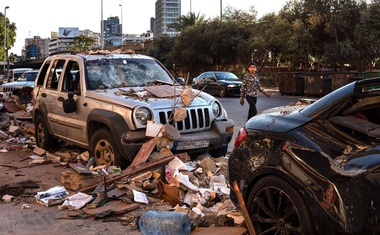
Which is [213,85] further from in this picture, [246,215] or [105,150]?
[246,215]

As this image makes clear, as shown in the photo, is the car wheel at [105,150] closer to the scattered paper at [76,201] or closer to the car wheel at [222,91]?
the scattered paper at [76,201]

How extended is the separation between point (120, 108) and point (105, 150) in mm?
709

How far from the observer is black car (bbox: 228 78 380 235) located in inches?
132

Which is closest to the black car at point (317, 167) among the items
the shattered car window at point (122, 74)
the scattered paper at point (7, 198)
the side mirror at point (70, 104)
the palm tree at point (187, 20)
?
the scattered paper at point (7, 198)

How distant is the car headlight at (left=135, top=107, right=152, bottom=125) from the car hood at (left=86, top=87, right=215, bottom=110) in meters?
0.10

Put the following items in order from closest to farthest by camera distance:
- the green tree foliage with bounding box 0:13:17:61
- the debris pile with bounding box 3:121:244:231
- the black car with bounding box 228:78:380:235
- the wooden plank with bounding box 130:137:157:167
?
the black car with bounding box 228:78:380:235, the debris pile with bounding box 3:121:244:231, the wooden plank with bounding box 130:137:157:167, the green tree foliage with bounding box 0:13:17:61

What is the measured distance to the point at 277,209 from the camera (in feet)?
13.4

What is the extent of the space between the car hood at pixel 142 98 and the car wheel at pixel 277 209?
3.45 meters

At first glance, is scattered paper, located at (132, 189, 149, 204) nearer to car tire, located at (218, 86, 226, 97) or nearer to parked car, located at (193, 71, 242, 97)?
parked car, located at (193, 71, 242, 97)

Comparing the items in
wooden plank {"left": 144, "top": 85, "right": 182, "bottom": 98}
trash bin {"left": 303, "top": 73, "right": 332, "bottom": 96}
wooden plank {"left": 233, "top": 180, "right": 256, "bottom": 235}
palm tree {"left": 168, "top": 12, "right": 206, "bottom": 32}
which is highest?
palm tree {"left": 168, "top": 12, "right": 206, "bottom": 32}

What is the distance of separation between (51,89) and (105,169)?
2.81 meters

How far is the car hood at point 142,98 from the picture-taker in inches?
297

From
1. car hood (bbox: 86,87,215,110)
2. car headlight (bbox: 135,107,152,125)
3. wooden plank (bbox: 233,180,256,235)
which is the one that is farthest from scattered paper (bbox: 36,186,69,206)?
wooden plank (bbox: 233,180,256,235)

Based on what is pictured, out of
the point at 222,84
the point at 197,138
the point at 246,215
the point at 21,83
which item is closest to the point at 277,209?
the point at 246,215
